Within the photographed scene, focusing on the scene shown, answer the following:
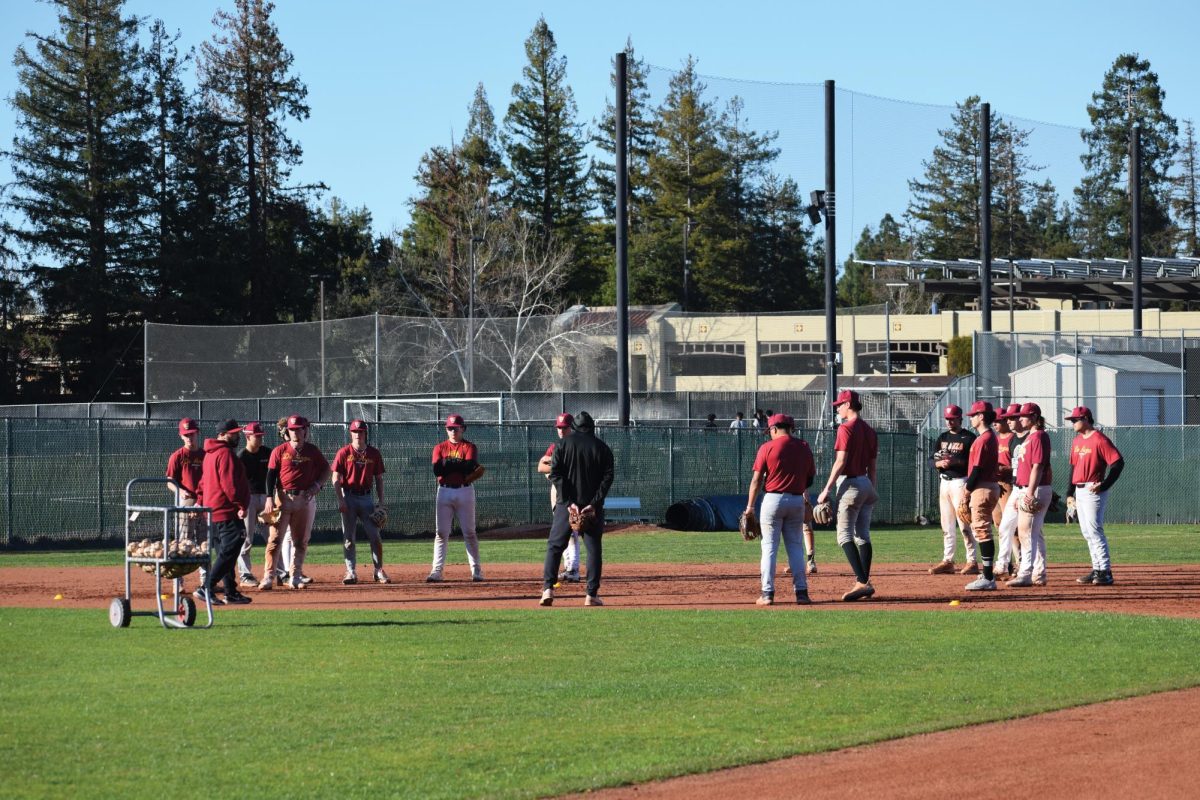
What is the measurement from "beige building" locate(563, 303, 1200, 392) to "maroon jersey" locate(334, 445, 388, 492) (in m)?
35.8

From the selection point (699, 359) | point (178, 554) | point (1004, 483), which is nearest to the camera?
point (178, 554)

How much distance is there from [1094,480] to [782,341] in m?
46.9

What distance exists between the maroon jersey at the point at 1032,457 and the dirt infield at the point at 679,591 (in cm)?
123

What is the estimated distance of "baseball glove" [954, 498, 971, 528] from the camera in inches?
651

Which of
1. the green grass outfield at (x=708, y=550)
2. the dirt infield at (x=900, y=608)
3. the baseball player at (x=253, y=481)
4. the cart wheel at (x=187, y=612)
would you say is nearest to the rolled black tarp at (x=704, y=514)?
the green grass outfield at (x=708, y=550)

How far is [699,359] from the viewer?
59.1 metres

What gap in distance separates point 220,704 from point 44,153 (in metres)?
63.6

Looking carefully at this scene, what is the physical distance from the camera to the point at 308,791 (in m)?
6.61

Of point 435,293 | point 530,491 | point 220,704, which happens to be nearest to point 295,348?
point 530,491

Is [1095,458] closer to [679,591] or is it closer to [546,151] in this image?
[679,591]

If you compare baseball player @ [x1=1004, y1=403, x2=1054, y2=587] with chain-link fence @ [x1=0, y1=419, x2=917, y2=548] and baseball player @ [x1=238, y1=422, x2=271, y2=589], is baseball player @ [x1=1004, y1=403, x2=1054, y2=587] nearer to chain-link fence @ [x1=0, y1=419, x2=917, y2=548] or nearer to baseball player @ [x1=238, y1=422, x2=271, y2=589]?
baseball player @ [x1=238, y1=422, x2=271, y2=589]

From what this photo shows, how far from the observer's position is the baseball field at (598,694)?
23.3ft

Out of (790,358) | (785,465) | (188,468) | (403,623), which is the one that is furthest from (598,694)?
(790,358)

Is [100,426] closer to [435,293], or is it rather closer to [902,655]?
[902,655]
